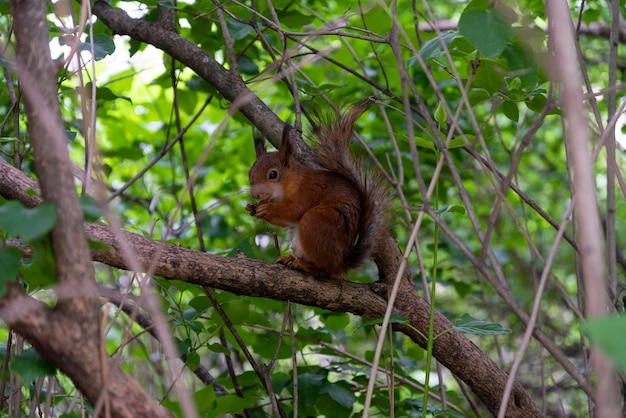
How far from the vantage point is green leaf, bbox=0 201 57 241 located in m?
0.79

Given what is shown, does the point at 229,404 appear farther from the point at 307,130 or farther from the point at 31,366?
the point at 307,130

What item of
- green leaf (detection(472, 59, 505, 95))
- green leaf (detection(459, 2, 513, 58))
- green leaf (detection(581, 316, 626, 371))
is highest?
green leaf (detection(472, 59, 505, 95))

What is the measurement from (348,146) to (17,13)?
113 cm

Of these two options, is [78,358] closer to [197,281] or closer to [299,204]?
[197,281]

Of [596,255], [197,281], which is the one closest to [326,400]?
[197,281]

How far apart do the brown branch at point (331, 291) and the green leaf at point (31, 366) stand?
0.48 metres

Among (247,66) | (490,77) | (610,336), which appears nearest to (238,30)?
(247,66)

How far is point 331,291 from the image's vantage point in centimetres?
170

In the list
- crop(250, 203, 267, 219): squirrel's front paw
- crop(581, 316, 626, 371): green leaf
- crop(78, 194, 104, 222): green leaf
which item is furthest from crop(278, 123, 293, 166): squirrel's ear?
crop(581, 316, 626, 371): green leaf

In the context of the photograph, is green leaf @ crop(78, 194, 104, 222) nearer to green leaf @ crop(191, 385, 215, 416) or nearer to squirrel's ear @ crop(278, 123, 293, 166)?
green leaf @ crop(191, 385, 215, 416)

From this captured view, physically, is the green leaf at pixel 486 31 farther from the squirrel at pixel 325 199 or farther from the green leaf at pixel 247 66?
the green leaf at pixel 247 66

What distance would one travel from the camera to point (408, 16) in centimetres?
294

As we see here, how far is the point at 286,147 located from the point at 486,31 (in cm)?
93

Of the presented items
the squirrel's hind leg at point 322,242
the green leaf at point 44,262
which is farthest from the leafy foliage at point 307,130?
the squirrel's hind leg at point 322,242
